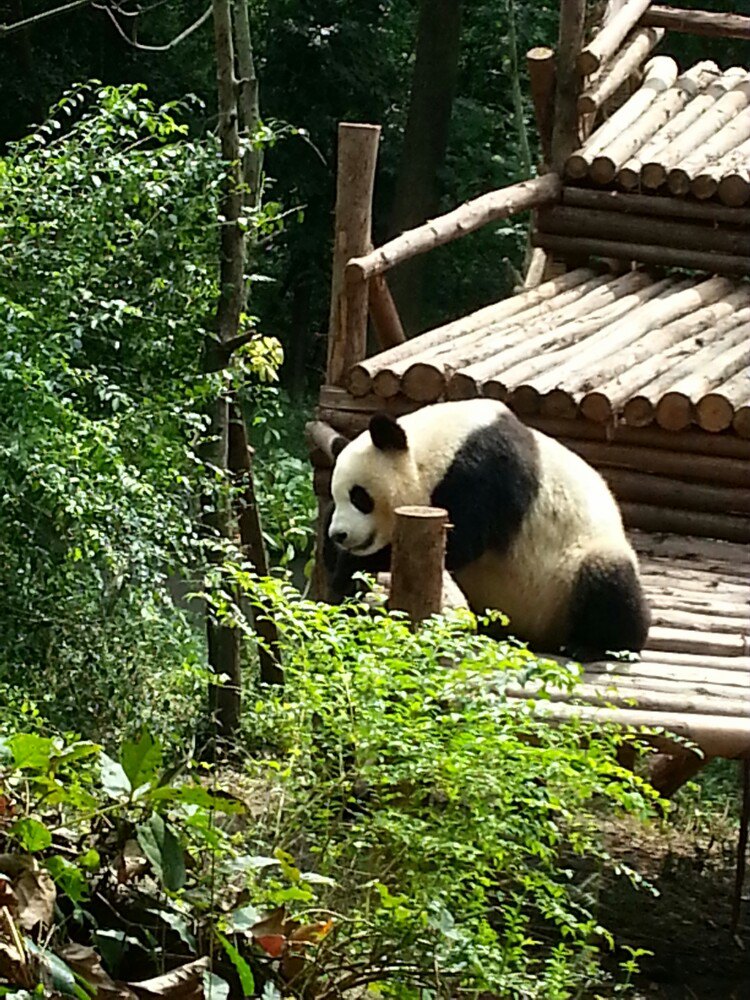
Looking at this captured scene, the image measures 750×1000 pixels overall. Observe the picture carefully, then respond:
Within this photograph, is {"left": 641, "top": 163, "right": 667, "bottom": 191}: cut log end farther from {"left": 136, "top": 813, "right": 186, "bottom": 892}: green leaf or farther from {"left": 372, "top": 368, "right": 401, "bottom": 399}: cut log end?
{"left": 136, "top": 813, "right": 186, "bottom": 892}: green leaf

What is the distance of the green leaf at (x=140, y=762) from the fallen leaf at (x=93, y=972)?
27cm

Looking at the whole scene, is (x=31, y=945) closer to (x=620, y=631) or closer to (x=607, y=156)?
(x=620, y=631)

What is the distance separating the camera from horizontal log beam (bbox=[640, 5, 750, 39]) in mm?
7617

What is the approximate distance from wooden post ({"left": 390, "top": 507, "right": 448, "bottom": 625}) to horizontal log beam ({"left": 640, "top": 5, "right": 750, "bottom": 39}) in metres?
4.89

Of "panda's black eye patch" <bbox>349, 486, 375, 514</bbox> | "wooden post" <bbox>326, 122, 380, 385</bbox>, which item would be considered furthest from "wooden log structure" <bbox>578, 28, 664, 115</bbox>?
"panda's black eye patch" <bbox>349, 486, 375, 514</bbox>

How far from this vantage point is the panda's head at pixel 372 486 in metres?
4.29

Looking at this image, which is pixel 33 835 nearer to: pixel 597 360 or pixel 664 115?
pixel 597 360

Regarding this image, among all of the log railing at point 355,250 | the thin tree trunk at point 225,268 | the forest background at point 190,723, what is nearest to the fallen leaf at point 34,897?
the forest background at point 190,723

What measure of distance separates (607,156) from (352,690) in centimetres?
457

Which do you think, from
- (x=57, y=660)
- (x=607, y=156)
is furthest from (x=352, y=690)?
(x=607, y=156)

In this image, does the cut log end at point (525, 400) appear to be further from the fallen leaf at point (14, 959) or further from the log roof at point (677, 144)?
the fallen leaf at point (14, 959)

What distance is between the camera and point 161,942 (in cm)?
228

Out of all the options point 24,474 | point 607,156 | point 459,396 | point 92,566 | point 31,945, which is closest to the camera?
point 31,945

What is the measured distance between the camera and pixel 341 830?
9.77ft
